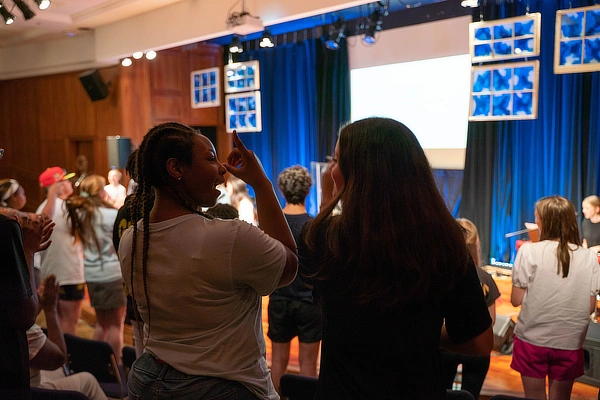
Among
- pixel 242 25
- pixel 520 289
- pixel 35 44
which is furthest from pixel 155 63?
pixel 520 289

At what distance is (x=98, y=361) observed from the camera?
8.66 feet

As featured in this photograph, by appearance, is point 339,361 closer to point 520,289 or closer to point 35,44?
point 520,289

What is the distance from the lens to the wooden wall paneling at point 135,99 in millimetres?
8289

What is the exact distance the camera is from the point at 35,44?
29.8 feet

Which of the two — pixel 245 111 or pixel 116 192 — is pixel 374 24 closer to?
pixel 245 111

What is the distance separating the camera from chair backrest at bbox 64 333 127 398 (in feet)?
8.48

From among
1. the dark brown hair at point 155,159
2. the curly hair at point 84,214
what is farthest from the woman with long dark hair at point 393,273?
the curly hair at point 84,214

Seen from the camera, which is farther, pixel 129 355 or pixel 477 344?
pixel 129 355

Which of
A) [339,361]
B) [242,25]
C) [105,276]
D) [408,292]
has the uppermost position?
[242,25]

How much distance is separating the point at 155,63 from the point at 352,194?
806 cm

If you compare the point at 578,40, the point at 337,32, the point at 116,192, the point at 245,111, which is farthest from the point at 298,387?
the point at 245,111

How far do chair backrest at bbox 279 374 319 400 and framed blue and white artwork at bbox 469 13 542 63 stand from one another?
157 inches

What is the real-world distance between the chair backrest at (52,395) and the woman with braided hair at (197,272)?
78 cm

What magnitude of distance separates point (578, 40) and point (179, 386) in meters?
4.39
